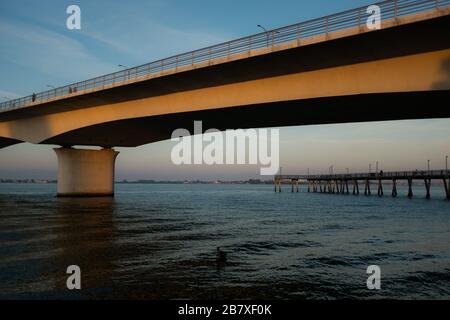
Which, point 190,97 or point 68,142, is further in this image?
point 68,142

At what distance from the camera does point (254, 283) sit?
14.4 metres

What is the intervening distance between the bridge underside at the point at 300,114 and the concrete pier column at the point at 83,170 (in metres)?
9.14

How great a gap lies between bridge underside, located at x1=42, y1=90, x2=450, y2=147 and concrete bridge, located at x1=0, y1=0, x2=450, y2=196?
63mm

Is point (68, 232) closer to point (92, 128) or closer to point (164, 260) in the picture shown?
point (164, 260)

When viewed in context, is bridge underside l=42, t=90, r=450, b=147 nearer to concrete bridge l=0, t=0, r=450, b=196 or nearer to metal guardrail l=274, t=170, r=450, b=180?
concrete bridge l=0, t=0, r=450, b=196

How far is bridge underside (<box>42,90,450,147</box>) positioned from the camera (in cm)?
2238

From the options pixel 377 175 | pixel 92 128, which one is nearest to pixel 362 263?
pixel 92 128

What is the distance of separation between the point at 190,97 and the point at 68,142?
1100 inches

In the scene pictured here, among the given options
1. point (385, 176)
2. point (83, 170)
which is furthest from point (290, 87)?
point (385, 176)

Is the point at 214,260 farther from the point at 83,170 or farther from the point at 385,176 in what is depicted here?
the point at 385,176

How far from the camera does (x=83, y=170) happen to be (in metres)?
55.8

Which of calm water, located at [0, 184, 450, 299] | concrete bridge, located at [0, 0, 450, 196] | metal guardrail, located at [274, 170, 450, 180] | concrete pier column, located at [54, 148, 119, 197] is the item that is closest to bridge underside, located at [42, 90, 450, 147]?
concrete bridge, located at [0, 0, 450, 196]

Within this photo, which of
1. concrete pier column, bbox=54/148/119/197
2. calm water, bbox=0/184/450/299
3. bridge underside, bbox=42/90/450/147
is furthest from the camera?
concrete pier column, bbox=54/148/119/197

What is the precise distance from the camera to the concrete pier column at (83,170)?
55.2m
